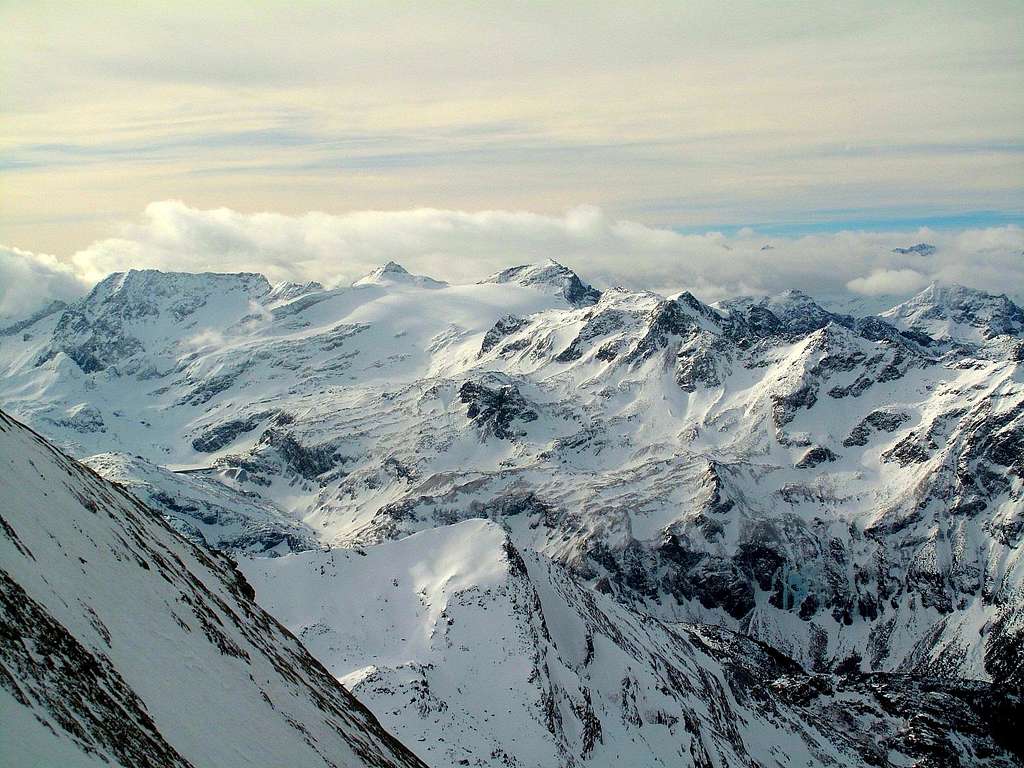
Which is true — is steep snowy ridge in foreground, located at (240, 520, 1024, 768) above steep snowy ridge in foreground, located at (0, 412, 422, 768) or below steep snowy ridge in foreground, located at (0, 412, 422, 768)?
below

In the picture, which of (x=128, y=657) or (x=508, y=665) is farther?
(x=508, y=665)

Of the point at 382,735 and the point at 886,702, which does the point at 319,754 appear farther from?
the point at 886,702

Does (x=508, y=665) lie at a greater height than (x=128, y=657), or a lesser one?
lesser

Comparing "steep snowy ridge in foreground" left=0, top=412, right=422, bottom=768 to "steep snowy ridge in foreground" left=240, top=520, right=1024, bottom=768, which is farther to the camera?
"steep snowy ridge in foreground" left=240, top=520, right=1024, bottom=768

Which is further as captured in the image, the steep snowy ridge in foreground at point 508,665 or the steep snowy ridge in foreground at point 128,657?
the steep snowy ridge in foreground at point 508,665
